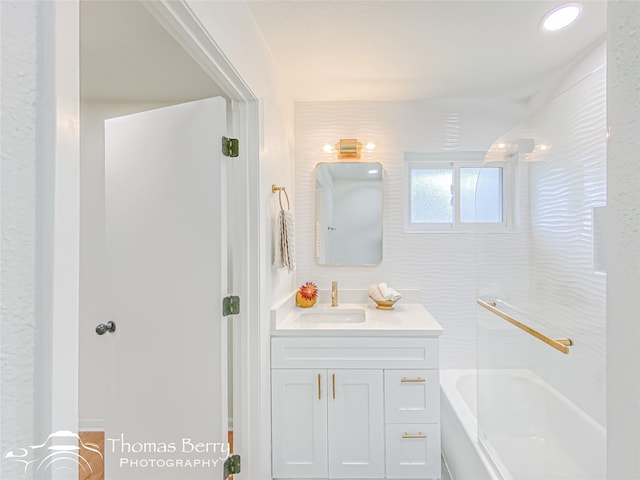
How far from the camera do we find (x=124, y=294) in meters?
1.63

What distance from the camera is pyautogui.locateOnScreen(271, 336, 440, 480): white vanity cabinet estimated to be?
6.36 feet

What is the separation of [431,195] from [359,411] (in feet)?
5.29

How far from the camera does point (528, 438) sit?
5.56 ft

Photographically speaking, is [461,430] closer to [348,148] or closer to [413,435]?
[413,435]

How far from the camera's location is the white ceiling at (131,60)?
65.4 inches

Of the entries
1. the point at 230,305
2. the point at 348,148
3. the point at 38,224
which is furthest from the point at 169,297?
the point at 348,148

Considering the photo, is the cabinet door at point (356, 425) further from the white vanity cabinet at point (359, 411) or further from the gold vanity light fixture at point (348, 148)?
the gold vanity light fixture at point (348, 148)

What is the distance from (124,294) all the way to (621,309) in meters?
1.71

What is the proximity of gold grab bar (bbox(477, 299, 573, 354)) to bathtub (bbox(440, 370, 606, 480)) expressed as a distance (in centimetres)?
29

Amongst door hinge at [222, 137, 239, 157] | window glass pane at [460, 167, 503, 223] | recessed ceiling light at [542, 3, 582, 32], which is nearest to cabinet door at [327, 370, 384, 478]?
window glass pane at [460, 167, 503, 223]

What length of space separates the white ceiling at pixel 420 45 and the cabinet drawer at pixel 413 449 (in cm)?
199

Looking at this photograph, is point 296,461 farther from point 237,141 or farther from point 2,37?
Result: point 2,37

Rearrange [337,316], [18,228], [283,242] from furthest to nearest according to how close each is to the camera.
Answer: [337,316]
[283,242]
[18,228]

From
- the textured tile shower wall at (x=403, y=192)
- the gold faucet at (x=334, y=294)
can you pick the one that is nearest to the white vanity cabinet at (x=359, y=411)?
the gold faucet at (x=334, y=294)
